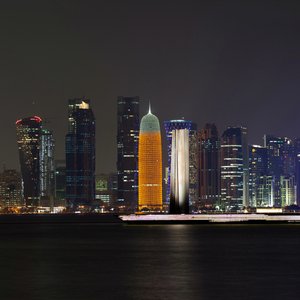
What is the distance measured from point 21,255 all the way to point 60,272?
684 inches

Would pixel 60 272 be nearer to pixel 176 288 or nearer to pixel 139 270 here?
pixel 139 270

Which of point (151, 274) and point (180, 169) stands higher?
point (180, 169)

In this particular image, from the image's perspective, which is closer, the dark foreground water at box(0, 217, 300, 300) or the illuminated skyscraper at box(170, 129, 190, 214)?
the dark foreground water at box(0, 217, 300, 300)

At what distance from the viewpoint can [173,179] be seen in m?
142

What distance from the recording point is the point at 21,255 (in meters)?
66.6

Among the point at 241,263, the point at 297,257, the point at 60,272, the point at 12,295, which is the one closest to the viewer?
the point at 12,295

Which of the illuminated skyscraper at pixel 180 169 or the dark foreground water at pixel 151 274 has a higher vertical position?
the illuminated skyscraper at pixel 180 169

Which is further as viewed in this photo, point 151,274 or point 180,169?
point 180,169

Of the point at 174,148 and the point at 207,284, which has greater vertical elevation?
the point at 174,148

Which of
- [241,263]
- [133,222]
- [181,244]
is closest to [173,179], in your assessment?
[133,222]

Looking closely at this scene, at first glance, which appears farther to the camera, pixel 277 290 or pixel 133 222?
pixel 133 222

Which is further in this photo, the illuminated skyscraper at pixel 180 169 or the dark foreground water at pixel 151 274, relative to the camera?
the illuminated skyscraper at pixel 180 169

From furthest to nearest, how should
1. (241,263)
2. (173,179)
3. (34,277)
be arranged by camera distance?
(173,179) < (241,263) < (34,277)

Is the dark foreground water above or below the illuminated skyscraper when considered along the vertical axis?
below
